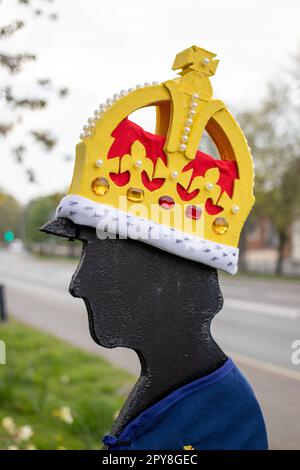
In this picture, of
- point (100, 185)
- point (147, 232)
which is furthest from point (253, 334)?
point (100, 185)

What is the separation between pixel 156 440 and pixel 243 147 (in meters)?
1.42

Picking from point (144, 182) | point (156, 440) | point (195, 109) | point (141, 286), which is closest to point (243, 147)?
point (195, 109)

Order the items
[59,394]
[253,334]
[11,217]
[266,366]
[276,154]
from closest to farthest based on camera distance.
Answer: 1. [59,394]
2. [266,366]
3. [253,334]
4. [276,154]
5. [11,217]

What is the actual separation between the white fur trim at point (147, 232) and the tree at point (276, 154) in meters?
19.5

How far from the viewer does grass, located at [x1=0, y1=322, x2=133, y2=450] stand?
190 inches

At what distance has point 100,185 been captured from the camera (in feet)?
7.92

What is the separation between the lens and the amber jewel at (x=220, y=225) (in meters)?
2.65

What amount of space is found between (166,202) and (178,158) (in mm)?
214

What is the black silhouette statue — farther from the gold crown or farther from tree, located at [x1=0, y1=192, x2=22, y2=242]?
tree, located at [x1=0, y1=192, x2=22, y2=242]

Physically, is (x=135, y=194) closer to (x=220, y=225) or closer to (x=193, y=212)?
(x=193, y=212)

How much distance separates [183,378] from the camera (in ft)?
8.64

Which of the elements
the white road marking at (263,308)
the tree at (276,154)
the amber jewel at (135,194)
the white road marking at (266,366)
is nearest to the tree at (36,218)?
the tree at (276,154)

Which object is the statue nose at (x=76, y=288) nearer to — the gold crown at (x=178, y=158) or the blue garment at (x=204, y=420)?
the gold crown at (x=178, y=158)
